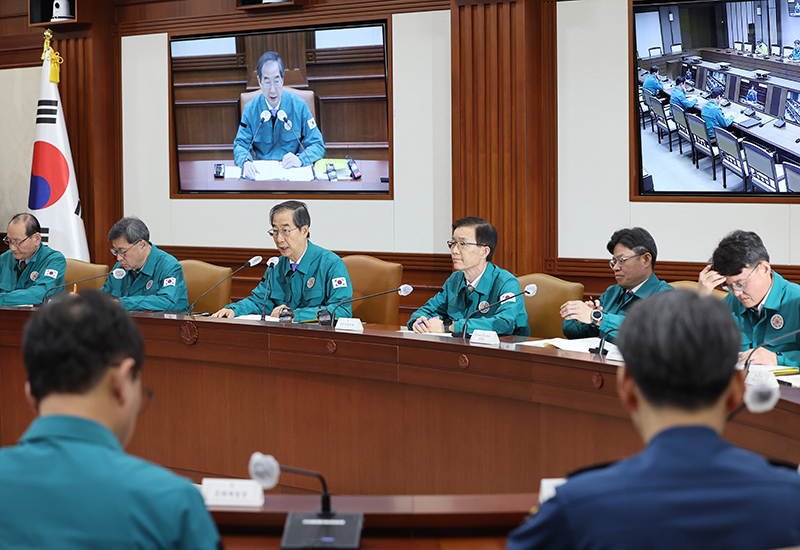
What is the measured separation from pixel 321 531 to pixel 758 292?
7.05ft

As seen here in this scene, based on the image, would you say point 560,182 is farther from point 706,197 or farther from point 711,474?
point 711,474

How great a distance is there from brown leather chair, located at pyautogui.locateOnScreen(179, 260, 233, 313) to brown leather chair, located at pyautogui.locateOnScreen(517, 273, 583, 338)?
5.43ft

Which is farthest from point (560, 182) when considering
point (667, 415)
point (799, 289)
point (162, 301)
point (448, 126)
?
point (667, 415)

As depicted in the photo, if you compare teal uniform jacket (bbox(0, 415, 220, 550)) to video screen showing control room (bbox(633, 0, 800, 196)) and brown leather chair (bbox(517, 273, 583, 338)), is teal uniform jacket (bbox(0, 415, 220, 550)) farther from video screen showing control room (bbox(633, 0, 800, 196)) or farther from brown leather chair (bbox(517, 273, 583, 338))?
video screen showing control room (bbox(633, 0, 800, 196))

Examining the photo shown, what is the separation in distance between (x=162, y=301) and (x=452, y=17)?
230 cm

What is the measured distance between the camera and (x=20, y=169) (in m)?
6.31

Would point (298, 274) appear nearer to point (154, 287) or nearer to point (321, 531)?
point (154, 287)

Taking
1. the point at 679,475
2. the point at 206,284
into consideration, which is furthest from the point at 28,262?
the point at 679,475

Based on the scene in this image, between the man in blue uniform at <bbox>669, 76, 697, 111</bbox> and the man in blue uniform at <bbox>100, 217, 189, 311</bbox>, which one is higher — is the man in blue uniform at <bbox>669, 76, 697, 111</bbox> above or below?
above

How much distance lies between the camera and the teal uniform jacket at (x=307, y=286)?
406cm

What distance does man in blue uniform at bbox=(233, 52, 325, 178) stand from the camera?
216 inches

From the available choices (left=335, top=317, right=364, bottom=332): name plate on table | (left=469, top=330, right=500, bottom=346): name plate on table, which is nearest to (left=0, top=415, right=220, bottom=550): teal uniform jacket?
(left=469, top=330, right=500, bottom=346): name plate on table

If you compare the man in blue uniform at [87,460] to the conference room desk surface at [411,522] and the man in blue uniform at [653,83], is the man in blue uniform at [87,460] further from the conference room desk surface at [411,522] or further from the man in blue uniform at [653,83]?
the man in blue uniform at [653,83]

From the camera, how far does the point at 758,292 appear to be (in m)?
2.95
